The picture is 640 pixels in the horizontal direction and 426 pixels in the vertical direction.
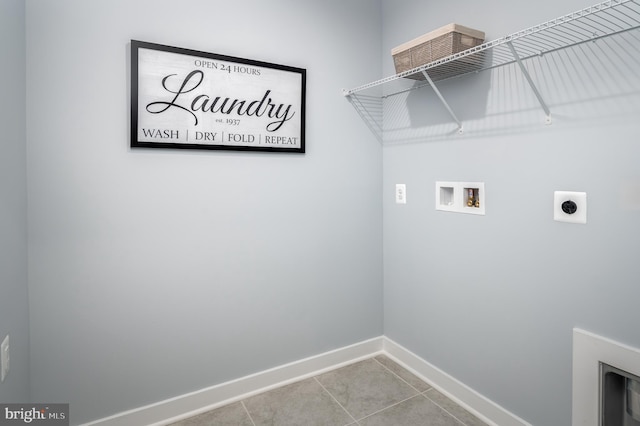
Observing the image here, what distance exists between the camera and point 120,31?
153cm

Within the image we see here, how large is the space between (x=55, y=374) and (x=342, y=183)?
64.9 inches

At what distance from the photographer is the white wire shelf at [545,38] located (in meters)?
1.15

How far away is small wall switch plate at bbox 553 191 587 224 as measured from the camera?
1312 mm

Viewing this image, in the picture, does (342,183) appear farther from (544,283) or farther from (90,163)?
(90,163)

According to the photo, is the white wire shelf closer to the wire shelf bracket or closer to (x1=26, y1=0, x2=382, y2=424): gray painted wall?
the wire shelf bracket

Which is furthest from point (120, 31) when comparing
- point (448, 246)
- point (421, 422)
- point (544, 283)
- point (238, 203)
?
point (421, 422)

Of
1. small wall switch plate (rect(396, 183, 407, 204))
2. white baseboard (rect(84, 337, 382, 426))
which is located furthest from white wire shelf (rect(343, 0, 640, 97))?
white baseboard (rect(84, 337, 382, 426))

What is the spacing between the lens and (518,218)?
1.54m

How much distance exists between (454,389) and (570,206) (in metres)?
1.10

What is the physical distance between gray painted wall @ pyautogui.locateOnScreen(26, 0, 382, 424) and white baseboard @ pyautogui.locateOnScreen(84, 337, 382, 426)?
0.04 meters

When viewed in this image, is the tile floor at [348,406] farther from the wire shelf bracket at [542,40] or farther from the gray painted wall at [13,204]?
the wire shelf bracket at [542,40]

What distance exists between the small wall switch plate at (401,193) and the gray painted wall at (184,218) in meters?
0.15

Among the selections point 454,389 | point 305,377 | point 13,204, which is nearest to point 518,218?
point 454,389

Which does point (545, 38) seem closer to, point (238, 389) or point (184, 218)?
point (184, 218)
